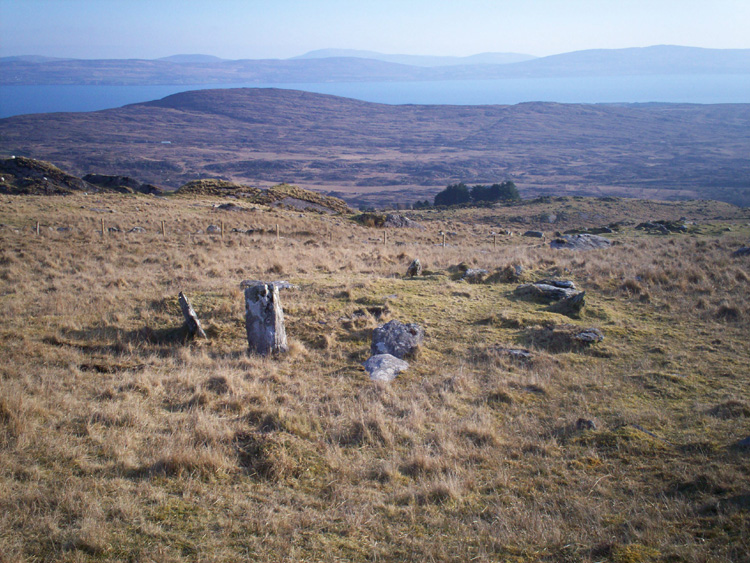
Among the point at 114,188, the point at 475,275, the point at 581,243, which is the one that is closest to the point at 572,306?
the point at 475,275

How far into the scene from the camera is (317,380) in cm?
827

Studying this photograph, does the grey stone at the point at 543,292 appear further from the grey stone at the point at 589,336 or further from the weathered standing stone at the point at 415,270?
the weathered standing stone at the point at 415,270

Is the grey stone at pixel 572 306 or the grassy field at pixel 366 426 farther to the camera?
the grey stone at pixel 572 306

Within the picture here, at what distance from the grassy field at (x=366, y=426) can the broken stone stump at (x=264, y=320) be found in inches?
18.1

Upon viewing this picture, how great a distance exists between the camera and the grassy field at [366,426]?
435 cm

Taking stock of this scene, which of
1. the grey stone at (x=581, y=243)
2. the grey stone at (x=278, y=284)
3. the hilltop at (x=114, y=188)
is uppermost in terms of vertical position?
the hilltop at (x=114, y=188)

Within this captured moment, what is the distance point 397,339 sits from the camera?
9.69m

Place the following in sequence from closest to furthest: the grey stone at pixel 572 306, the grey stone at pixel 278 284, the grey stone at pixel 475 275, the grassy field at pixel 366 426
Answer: the grassy field at pixel 366 426, the grey stone at pixel 572 306, the grey stone at pixel 278 284, the grey stone at pixel 475 275

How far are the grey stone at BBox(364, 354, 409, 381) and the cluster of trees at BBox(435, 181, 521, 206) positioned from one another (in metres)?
63.7

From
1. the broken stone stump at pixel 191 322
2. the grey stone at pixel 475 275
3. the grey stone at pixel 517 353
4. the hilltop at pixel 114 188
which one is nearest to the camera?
the grey stone at pixel 517 353

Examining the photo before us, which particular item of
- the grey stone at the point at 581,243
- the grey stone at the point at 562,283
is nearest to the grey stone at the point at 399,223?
the grey stone at the point at 581,243

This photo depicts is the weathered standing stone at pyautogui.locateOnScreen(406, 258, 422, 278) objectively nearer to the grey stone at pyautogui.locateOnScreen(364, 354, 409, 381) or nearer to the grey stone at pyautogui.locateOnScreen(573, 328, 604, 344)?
the grey stone at pyautogui.locateOnScreen(573, 328, 604, 344)

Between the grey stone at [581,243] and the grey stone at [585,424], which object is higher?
the grey stone at [585,424]

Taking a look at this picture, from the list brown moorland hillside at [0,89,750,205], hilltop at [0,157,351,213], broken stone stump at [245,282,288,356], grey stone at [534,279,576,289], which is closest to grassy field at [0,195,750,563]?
broken stone stump at [245,282,288,356]
